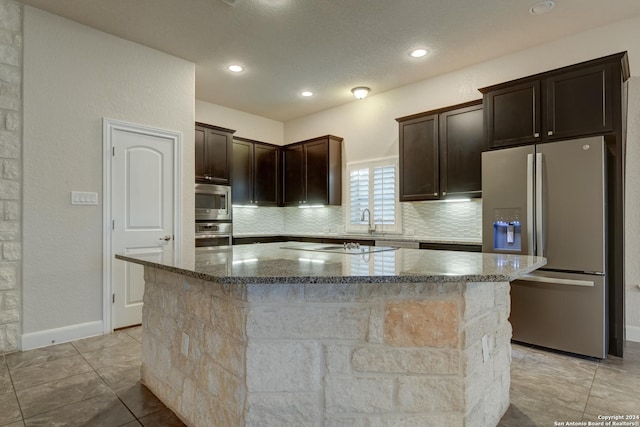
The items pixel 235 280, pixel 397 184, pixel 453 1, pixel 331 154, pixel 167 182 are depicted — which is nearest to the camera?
pixel 235 280

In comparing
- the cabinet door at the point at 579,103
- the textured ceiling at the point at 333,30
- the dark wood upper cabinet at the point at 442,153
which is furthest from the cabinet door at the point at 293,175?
the cabinet door at the point at 579,103

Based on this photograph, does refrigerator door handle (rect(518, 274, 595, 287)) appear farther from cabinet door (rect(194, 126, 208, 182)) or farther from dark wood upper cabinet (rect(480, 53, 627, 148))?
cabinet door (rect(194, 126, 208, 182))

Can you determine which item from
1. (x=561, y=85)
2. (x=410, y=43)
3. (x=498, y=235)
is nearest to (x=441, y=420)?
(x=498, y=235)

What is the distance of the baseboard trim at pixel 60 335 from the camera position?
296 cm

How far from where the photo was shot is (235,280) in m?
1.25

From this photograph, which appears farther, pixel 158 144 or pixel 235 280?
pixel 158 144

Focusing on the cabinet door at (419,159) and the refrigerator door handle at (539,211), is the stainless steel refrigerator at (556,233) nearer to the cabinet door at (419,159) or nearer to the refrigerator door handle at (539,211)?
the refrigerator door handle at (539,211)

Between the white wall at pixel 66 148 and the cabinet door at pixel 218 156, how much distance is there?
1188 millimetres

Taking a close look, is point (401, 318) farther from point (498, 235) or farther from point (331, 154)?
point (331, 154)

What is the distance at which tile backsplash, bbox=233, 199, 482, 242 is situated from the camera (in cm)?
427

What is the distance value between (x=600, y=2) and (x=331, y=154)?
333 centimetres

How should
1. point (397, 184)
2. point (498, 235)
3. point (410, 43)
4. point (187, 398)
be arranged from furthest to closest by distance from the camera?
point (397, 184) → point (410, 43) → point (498, 235) → point (187, 398)

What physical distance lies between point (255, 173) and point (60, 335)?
3.29 m

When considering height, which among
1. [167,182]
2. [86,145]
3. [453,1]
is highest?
[453,1]
